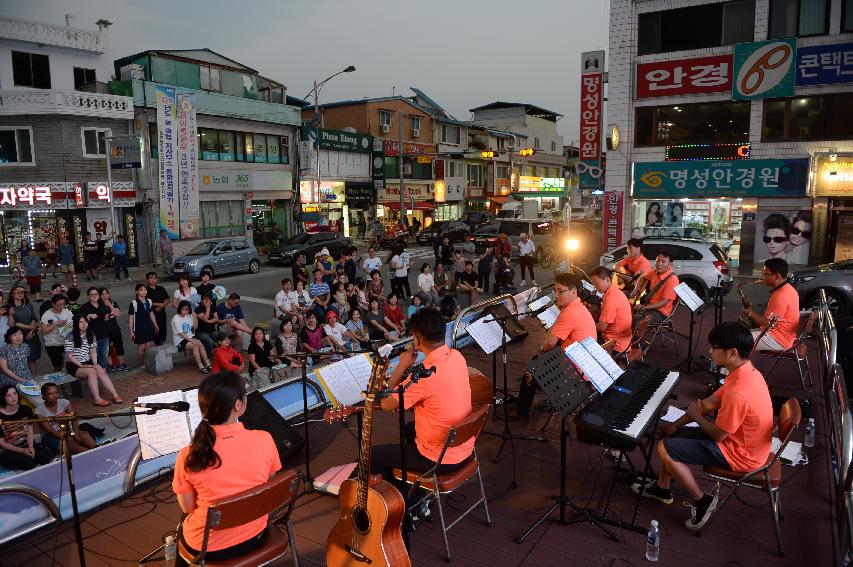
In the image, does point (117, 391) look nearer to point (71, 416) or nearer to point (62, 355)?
point (62, 355)

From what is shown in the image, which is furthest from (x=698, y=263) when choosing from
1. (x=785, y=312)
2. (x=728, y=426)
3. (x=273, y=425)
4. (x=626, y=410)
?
(x=273, y=425)

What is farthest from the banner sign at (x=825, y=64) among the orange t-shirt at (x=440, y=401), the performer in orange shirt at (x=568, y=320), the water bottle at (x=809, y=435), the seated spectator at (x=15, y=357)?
the seated spectator at (x=15, y=357)

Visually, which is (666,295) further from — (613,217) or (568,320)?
(613,217)

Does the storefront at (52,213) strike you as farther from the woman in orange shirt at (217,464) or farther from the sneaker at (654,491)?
the sneaker at (654,491)

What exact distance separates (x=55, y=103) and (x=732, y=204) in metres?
25.2

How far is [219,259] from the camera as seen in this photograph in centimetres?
2311

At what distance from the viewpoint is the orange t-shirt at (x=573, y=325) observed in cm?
641

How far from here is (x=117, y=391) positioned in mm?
9789

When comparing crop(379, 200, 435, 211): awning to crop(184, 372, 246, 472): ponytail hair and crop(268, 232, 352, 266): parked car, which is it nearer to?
crop(268, 232, 352, 266): parked car

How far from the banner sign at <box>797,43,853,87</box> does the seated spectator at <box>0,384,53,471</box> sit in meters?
21.5

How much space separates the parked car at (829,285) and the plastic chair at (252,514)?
13.7 meters

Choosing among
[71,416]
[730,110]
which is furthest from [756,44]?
[71,416]

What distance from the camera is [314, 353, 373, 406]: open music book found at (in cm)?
683

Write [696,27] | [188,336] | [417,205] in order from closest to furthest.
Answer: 1. [188,336]
2. [696,27]
3. [417,205]
